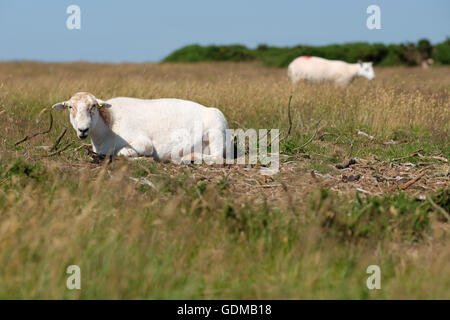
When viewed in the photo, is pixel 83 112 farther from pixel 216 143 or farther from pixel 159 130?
pixel 216 143

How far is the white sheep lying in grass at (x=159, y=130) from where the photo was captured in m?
7.83

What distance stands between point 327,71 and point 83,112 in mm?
15197

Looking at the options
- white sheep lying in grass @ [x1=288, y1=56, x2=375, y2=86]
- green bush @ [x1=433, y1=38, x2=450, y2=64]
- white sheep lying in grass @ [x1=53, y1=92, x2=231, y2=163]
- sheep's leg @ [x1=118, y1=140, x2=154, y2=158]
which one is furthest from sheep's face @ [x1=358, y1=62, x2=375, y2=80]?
green bush @ [x1=433, y1=38, x2=450, y2=64]

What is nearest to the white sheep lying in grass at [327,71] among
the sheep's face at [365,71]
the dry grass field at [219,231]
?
the sheep's face at [365,71]

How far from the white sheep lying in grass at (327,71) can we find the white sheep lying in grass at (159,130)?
12770mm

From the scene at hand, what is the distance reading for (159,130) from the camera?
8.09 m

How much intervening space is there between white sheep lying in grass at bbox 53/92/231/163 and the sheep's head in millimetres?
133

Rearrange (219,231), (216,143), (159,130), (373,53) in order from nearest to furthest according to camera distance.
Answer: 1. (219,231)
2. (159,130)
3. (216,143)
4. (373,53)

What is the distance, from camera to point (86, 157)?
25.6ft

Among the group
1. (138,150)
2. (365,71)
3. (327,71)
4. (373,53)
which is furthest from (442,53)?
(138,150)
